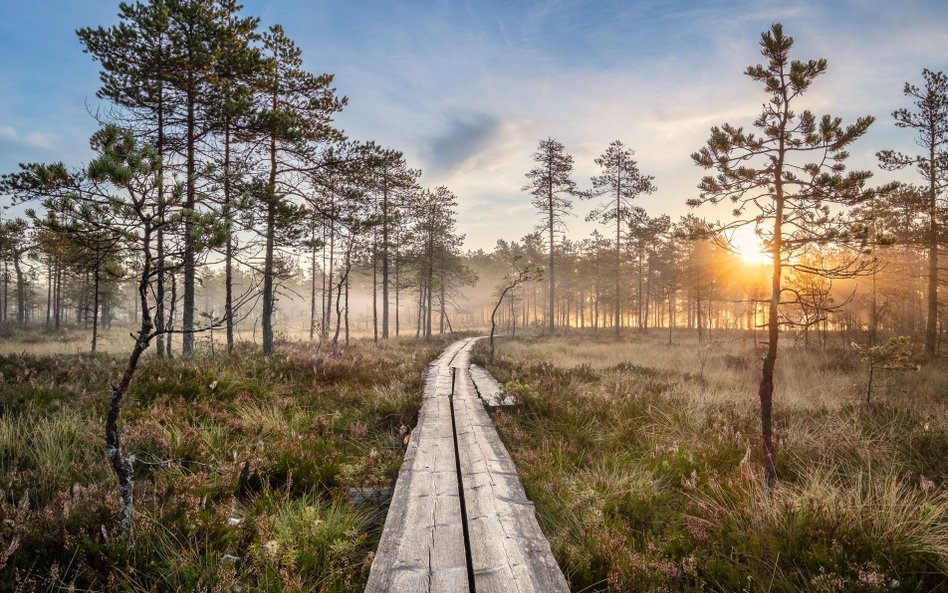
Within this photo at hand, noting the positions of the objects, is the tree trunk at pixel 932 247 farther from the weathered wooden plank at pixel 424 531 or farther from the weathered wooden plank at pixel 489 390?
the weathered wooden plank at pixel 424 531

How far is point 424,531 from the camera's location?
3188 mm

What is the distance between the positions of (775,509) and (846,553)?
0.46 metres

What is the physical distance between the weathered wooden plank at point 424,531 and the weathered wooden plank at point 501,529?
13 cm

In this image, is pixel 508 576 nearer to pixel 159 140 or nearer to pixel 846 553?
pixel 846 553

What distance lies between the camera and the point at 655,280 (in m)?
55.7

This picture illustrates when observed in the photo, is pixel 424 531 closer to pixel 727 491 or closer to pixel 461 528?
pixel 461 528

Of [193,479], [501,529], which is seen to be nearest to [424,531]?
[501,529]

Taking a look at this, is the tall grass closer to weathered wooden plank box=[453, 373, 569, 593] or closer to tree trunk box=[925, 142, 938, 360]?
weathered wooden plank box=[453, 373, 569, 593]

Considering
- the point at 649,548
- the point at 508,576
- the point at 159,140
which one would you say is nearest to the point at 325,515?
the point at 508,576

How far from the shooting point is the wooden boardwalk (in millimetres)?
2568

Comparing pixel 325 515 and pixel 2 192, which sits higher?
pixel 2 192

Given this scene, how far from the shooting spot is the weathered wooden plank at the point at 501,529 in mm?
2576

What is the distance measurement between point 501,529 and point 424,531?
2.06 ft

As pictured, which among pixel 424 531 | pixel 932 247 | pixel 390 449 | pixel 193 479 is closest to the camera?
pixel 424 531
